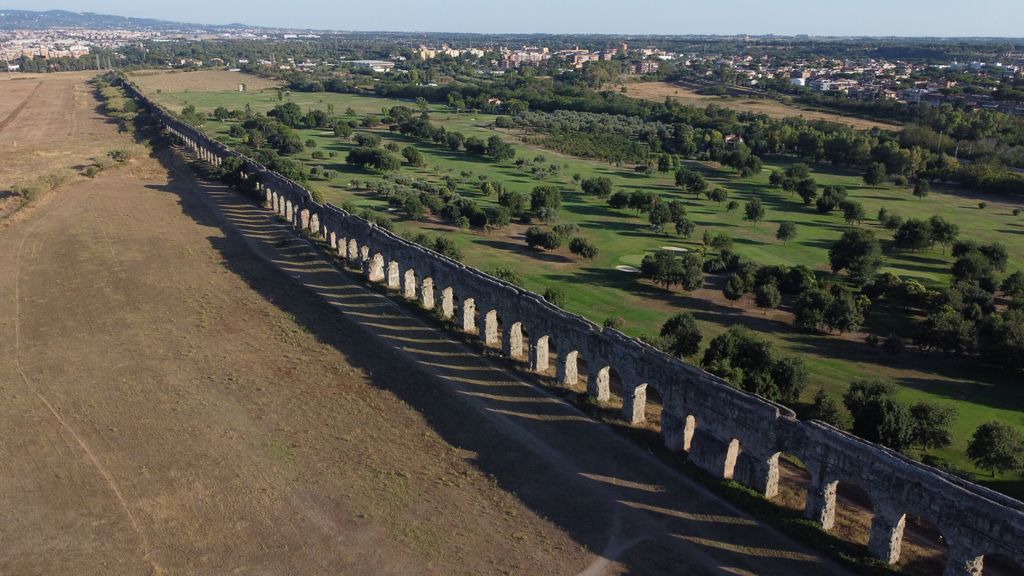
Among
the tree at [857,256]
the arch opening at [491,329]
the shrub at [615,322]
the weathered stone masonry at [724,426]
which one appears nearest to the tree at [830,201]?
the tree at [857,256]

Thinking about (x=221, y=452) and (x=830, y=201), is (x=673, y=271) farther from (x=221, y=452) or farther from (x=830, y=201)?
(x=830, y=201)

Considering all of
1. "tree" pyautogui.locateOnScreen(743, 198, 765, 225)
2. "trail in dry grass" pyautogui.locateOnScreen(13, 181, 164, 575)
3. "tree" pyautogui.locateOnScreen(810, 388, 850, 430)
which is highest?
"tree" pyautogui.locateOnScreen(743, 198, 765, 225)

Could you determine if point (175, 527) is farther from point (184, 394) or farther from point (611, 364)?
point (611, 364)

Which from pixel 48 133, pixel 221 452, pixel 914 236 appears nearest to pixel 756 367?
pixel 221 452

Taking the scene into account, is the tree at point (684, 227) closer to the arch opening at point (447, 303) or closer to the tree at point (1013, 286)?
the tree at point (1013, 286)

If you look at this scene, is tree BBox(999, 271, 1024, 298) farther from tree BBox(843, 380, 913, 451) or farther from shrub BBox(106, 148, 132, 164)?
shrub BBox(106, 148, 132, 164)

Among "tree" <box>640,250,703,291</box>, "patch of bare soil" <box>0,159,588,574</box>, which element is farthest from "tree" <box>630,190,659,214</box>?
"patch of bare soil" <box>0,159,588,574</box>

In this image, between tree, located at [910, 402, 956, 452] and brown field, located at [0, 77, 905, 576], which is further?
tree, located at [910, 402, 956, 452]

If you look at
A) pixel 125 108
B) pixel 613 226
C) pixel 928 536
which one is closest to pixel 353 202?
pixel 613 226
